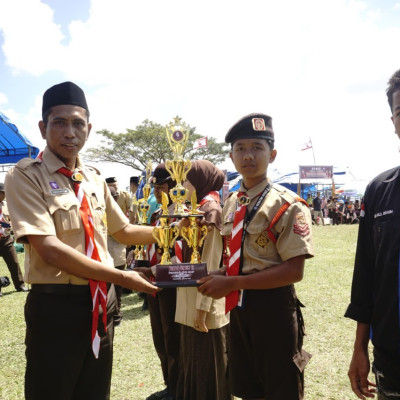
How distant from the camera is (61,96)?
226cm

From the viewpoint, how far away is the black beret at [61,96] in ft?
7.41

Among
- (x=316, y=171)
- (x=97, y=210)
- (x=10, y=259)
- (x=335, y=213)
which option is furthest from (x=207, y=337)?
(x=316, y=171)

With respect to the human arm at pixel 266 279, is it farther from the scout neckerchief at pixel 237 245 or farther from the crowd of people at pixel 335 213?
the crowd of people at pixel 335 213

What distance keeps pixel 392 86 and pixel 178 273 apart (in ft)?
5.41

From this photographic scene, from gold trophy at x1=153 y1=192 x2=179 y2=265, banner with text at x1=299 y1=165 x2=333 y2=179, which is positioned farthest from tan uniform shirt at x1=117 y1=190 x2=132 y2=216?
banner with text at x1=299 y1=165 x2=333 y2=179

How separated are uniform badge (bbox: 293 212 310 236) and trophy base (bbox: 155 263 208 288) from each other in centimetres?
66

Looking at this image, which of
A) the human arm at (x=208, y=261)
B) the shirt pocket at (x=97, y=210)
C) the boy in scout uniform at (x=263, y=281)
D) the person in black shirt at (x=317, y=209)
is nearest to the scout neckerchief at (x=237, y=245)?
the boy in scout uniform at (x=263, y=281)

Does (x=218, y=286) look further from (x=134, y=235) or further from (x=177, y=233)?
(x=134, y=235)

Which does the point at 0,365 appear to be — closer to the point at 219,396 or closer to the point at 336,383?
the point at 219,396

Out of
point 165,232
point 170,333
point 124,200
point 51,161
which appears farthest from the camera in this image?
point 124,200

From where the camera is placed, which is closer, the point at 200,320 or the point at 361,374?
the point at 361,374

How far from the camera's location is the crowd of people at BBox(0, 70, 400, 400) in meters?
1.77

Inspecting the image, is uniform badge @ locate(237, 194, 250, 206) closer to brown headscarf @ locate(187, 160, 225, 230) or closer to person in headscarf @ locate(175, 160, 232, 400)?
person in headscarf @ locate(175, 160, 232, 400)

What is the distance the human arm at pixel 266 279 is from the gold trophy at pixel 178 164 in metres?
0.61
